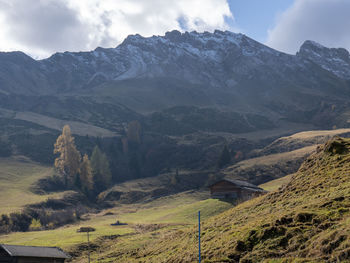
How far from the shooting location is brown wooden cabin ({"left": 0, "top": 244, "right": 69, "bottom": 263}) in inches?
1789

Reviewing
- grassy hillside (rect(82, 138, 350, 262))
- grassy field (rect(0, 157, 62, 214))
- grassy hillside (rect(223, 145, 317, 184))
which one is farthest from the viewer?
grassy hillside (rect(223, 145, 317, 184))

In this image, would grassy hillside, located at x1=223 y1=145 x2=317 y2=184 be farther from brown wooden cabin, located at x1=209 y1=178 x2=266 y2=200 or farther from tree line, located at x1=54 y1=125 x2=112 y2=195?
tree line, located at x1=54 y1=125 x2=112 y2=195

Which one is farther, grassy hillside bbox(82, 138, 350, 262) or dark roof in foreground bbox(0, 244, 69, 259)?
dark roof in foreground bbox(0, 244, 69, 259)

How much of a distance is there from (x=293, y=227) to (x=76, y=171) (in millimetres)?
153120

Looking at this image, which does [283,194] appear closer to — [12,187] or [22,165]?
[12,187]

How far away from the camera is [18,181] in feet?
512

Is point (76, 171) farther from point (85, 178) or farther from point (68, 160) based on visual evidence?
point (85, 178)

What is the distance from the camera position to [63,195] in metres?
148

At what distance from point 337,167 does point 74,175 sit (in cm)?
14236

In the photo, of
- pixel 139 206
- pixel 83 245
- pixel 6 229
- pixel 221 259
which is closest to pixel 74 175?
pixel 139 206

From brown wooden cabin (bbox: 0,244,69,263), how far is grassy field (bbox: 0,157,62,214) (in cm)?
6754

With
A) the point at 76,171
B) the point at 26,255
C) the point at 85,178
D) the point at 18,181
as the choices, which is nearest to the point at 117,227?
the point at 26,255

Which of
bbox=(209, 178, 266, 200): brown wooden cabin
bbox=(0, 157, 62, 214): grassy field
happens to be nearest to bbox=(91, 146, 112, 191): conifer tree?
bbox=(0, 157, 62, 214): grassy field

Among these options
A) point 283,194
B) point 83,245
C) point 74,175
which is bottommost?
point 83,245
